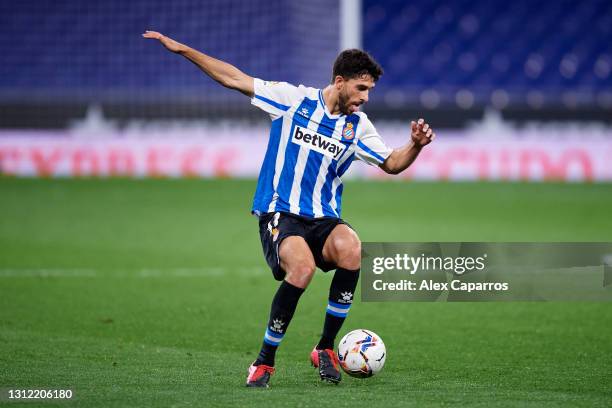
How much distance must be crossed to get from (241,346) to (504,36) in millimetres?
21918

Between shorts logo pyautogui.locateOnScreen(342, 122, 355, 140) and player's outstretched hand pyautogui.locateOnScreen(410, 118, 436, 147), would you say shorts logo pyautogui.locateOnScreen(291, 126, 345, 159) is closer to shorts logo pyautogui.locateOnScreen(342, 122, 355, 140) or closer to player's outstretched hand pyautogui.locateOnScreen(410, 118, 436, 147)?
shorts logo pyautogui.locateOnScreen(342, 122, 355, 140)

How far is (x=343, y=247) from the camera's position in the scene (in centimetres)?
582

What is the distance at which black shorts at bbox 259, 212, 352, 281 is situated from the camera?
580cm

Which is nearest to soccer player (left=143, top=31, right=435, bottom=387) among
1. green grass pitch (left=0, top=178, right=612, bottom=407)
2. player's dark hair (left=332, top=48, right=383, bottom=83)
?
player's dark hair (left=332, top=48, right=383, bottom=83)

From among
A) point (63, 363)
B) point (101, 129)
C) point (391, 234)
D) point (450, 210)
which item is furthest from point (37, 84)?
point (63, 363)

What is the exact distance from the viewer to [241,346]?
7062mm

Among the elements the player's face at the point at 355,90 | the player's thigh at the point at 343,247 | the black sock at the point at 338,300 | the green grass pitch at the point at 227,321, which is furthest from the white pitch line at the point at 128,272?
the player's face at the point at 355,90

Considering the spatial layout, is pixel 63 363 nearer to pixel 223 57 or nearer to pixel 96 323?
pixel 96 323

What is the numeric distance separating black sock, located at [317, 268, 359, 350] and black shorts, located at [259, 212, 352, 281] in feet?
0.34

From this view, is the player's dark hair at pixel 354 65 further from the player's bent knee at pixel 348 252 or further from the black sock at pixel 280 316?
the black sock at pixel 280 316

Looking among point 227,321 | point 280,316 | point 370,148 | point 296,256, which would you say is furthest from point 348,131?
point 227,321

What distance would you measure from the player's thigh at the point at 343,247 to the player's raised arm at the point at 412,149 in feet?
1.63

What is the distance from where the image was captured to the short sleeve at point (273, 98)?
6020 millimetres

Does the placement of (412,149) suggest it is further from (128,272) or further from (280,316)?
(128,272)
